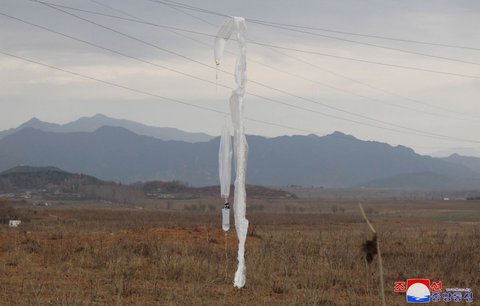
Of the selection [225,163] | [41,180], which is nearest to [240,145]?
[225,163]

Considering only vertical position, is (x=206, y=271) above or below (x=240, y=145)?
below

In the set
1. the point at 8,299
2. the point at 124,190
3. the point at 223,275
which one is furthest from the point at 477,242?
the point at 124,190

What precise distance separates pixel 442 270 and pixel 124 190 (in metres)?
143

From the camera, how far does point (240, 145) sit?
1644 cm

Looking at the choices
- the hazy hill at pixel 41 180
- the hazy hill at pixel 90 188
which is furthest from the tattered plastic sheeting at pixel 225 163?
the hazy hill at pixel 41 180

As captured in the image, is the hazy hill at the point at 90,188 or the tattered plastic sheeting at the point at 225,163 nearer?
the tattered plastic sheeting at the point at 225,163

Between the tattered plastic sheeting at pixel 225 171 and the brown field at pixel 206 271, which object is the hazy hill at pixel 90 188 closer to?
the brown field at pixel 206 271

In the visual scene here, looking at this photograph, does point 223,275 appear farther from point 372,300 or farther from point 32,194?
point 32,194

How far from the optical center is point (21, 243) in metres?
23.2

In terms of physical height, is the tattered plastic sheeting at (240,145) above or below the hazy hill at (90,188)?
below

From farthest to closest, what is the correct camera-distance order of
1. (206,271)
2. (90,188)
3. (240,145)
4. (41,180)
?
(41,180) < (90,188) < (206,271) < (240,145)

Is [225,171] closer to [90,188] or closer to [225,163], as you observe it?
[225,163]

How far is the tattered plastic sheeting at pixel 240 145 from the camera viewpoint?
626 inches

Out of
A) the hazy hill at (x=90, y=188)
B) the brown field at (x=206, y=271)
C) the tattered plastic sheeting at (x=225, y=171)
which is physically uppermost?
the hazy hill at (x=90, y=188)
